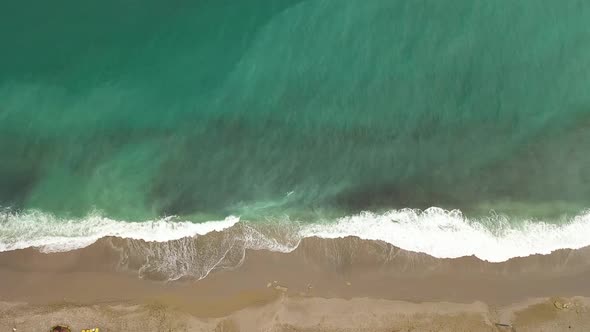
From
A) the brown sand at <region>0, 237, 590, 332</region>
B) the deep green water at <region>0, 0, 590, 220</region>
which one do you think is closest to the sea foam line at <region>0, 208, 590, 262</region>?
the brown sand at <region>0, 237, 590, 332</region>

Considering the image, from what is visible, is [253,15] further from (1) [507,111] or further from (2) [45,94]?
(1) [507,111]

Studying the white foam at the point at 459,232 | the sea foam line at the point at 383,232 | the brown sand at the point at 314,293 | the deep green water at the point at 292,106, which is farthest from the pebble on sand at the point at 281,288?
the deep green water at the point at 292,106

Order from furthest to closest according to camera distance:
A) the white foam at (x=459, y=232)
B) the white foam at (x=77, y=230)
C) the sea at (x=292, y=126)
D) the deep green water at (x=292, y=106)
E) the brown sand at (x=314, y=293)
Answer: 1. the deep green water at (x=292, y=106)
2. the sea at (x=292, y=126)
3. the white foam at (x=77, y=230)
4. the white foam at (x=459, y=232)
5. the brown sand at (x=314, y=293)

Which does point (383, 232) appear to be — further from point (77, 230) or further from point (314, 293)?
point (77, 230)

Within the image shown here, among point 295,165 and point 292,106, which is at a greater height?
point 292,106

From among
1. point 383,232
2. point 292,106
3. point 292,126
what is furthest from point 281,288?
point 292,106

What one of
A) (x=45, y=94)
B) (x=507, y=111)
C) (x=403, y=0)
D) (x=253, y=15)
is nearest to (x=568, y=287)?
(x=507, y=111)

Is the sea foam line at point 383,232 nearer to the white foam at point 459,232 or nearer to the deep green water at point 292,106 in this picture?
the white foam at point 459,232
